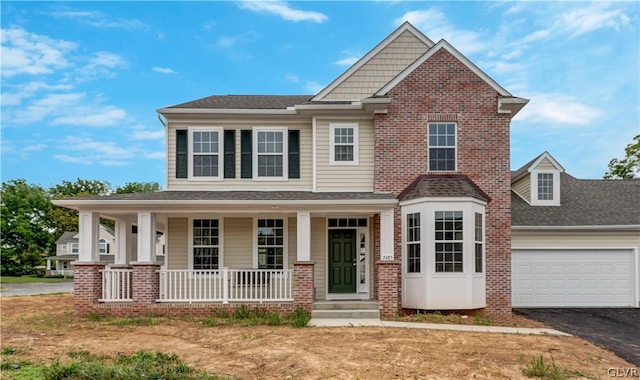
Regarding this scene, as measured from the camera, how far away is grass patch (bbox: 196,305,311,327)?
11.1 metres

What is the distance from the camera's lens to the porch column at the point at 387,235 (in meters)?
12.3

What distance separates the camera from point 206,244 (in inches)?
552

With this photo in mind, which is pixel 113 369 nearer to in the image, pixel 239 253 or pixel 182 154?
pixel 239 253

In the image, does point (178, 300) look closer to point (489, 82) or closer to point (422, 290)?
point (422, 290)

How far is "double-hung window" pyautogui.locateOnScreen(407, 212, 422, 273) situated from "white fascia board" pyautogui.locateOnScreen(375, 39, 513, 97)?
3.74m

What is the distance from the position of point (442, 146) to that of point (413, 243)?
3.03 meters

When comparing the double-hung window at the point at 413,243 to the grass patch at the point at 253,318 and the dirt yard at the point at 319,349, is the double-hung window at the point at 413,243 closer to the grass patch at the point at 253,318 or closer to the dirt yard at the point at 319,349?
the dirt yard at the point at 319,349

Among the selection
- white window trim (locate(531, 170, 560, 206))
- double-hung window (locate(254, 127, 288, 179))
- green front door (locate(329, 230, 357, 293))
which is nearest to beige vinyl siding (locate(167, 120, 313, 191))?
double-hung window (locate(254, 127, 288, 179))

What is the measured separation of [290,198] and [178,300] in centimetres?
399

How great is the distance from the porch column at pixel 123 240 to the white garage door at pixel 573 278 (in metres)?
12.8

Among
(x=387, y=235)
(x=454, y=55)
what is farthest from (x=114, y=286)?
(x=454, y=55)

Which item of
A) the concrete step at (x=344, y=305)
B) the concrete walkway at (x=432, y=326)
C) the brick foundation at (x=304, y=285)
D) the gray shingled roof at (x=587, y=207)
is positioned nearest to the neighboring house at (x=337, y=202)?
the brick foundation at (x=304, y=285)

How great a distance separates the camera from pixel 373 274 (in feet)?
45.2

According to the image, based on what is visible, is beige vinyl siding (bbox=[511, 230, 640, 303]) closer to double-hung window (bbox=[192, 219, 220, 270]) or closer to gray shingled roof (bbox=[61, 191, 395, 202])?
gray shingled roof (bbox=[61, 191, 395, 202])
